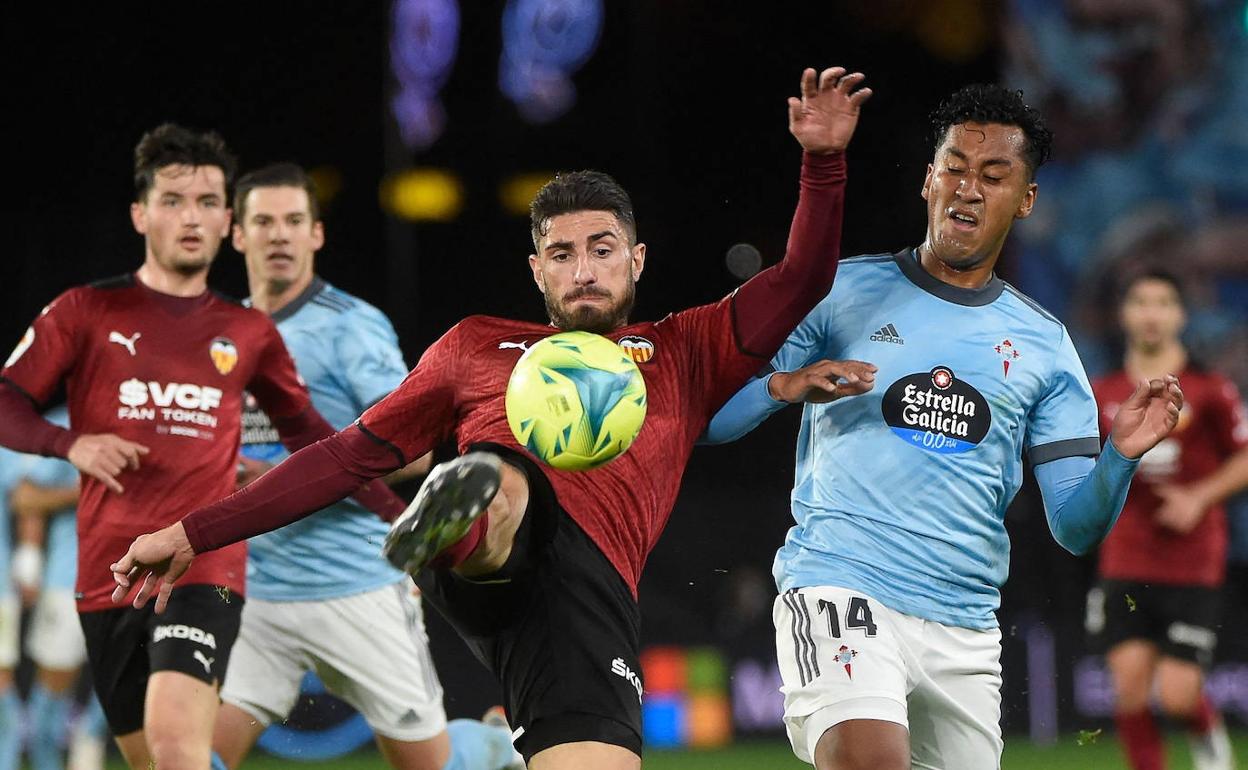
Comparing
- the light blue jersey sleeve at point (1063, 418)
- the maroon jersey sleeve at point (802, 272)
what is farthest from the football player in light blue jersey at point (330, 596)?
the light blue jersey sleeve at point (1063, 418)

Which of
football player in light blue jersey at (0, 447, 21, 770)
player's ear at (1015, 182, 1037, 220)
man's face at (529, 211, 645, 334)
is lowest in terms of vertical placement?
football player in light blue jersey at (0, 447, 21, 770)

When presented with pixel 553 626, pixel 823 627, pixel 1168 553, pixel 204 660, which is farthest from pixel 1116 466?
pixel 1168 553

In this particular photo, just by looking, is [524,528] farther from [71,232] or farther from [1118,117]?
[71,232]

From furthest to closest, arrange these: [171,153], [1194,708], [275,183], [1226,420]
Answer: [1226,420], [1194,708], [275,183], [171,153]

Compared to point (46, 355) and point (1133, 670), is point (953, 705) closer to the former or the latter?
point (46, 355)

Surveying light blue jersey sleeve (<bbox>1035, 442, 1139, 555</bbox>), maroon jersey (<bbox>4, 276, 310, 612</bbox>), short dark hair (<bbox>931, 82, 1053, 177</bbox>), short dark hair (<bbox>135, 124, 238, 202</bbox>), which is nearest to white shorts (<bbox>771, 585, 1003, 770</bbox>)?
light blue jersey sleeve (<bbox>1035, 442, 1139, 555</bbox>)

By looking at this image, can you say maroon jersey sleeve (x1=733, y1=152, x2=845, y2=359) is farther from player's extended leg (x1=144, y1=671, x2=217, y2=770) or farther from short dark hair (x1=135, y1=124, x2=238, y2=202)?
short dark hair (x1=135, y1=124, x2=238, y2=202)

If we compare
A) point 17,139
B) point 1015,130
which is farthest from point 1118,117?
point 17,139

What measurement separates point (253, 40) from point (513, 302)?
3.50m

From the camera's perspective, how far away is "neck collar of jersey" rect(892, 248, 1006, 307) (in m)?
4.82

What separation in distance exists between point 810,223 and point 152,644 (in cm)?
259

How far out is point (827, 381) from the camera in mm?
4387

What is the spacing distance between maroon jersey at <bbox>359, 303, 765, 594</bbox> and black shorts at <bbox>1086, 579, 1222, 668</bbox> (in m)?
4.09

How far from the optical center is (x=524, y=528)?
4.20m
